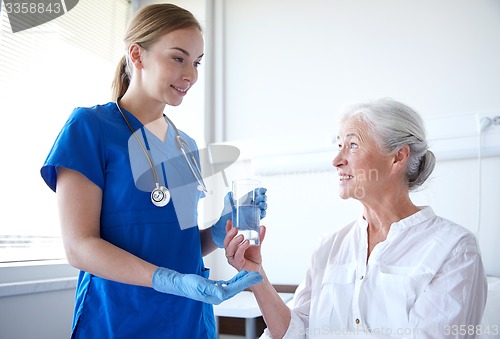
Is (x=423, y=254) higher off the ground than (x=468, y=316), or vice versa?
(x=423, y=254)

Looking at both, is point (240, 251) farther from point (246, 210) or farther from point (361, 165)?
point (361, 165)

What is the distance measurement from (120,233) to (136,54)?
1.58ft

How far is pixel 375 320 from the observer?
124 cm

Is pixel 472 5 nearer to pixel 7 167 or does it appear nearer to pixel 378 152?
pixel 378 152

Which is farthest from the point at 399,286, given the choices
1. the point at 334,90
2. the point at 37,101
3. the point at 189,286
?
the point at 37,101

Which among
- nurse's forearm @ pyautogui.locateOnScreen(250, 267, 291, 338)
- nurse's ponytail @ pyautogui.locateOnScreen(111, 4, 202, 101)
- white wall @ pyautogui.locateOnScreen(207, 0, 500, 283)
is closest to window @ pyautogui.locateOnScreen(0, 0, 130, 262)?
white wall @ pyautogui.locateOnScreen(207, 0, 500, 283)

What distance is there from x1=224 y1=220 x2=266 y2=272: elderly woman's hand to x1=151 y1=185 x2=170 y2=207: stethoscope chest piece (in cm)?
18

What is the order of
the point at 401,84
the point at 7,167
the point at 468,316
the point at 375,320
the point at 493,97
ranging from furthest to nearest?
the point at 401,84 < the point at 493,97 < the point at 7,167 < the point at 375,320 < the point at 468,316

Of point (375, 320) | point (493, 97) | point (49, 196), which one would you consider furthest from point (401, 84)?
point (49, 196)

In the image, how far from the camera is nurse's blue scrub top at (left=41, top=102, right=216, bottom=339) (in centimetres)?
102

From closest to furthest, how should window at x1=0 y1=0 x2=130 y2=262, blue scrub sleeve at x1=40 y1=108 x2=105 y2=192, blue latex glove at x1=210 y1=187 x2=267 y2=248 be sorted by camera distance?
blue scrub sleeve at x1=40 y1=108 x2=105 y2=192 < blue latex glove at x1=210 y1=187 x2=267 y2=248 < window at x1=0 y1=0 x2=130 y2=262

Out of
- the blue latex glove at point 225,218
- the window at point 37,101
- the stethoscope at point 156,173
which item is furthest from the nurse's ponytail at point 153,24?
the window at point 37,101

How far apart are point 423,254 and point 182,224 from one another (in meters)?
0.68

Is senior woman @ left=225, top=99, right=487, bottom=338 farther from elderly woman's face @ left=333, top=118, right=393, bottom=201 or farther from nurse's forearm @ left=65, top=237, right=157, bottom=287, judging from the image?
nurse's forearm @ left=65, top=237, right=157, bottom=287
